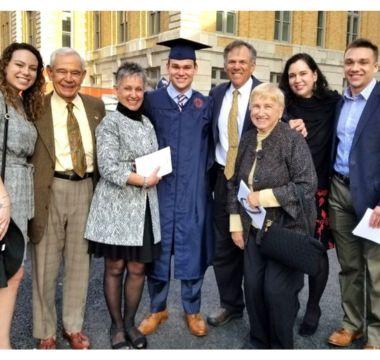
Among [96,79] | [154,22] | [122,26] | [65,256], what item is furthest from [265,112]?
[96,79]

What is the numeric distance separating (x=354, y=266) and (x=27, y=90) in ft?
8.29

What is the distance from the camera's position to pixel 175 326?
3.41 m

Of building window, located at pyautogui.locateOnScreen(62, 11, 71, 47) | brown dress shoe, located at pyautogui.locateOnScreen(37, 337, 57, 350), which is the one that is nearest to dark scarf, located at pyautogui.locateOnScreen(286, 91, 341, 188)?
brown dress shoe, located at pyautogui.locateOnScreen(37, 337, 57, 350)

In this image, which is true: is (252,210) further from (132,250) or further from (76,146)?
(76,146)

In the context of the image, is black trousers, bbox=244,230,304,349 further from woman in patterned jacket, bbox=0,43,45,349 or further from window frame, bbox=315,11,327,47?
window frame, bbox=315,11,327,47

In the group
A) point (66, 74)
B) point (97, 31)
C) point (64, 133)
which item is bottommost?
point (64, 133)

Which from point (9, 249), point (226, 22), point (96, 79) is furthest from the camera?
point (96, 79)

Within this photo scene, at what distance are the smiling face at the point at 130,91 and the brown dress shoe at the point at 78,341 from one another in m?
1.62

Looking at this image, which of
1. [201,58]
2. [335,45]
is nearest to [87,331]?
[201,58]

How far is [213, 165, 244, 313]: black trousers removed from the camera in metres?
3.24

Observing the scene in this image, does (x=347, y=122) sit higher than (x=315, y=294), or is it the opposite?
(x=347, y=122)

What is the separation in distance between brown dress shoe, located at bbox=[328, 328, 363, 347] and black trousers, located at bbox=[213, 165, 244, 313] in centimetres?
74

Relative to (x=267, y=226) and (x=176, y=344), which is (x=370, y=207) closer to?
(x=267, y=226)
